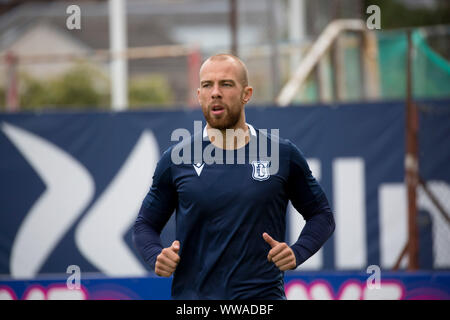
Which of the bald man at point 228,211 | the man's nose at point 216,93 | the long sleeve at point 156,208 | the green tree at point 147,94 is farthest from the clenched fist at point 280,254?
the green tree at point 147,94

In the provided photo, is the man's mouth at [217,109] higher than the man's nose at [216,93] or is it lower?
lower

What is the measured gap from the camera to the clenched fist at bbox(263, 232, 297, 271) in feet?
12.5

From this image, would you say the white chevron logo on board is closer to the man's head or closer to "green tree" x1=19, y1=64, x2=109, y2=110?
the man's head

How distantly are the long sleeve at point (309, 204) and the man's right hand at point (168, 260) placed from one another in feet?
2.39

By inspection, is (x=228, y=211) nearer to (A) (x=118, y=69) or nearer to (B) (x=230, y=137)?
(B) (x=230, y=137)

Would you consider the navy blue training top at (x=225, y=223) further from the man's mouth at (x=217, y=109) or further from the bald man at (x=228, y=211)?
the man's mouth at (x=217, y=109)

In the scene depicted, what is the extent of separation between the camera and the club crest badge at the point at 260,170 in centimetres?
398

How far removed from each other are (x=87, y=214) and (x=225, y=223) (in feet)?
22.1

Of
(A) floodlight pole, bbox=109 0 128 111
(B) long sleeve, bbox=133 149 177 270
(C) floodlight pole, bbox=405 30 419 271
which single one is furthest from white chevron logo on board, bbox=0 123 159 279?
(B) long sleeve, bbox=133 149 177 270

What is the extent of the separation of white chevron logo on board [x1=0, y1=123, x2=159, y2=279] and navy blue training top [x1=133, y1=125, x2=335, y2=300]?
613 cm

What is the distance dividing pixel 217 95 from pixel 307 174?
721mm
